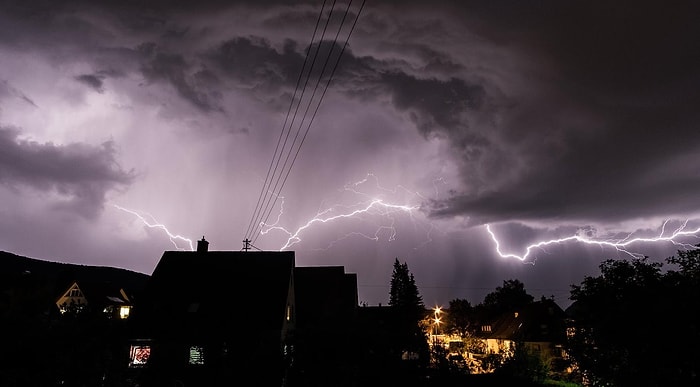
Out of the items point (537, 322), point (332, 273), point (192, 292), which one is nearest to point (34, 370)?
point (192, 292)

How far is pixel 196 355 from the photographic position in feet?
77.6

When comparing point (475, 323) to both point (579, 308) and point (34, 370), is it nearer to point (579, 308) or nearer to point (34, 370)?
point (579, 308)

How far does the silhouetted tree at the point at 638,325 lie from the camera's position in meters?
10.6

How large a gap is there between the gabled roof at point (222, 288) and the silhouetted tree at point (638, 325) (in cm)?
1714

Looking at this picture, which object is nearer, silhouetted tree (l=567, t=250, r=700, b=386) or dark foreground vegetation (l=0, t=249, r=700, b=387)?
dark foreground vegetation (l=0, t=249, r=700, b=387)

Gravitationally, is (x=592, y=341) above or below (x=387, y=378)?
above

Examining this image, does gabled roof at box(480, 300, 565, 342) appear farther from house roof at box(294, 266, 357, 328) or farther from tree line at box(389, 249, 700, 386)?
tree line at box(389, 249, 700, 386)

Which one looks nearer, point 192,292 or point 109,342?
point 109,342

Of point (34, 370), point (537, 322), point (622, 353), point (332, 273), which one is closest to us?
point (34, 370)

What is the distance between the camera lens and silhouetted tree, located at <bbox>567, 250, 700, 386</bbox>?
10617 millimetres

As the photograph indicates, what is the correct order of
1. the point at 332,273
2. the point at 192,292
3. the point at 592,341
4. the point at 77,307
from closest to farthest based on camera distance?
the point at 77,307
the point at 592,341
the point at 192,292
the point at 332,273

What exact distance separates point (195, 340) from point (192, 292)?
3952mm

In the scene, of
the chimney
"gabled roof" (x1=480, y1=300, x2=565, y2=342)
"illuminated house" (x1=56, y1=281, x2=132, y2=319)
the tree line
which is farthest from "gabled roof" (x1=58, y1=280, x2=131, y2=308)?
the tree line

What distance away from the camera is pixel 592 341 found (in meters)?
14.3
